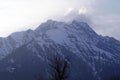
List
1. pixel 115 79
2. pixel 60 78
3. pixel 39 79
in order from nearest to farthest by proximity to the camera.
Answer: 1. pixel 60 78
2. pixel 39 79
3. pixel 115 79

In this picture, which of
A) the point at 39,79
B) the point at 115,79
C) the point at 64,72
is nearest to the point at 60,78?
the point at 64,72

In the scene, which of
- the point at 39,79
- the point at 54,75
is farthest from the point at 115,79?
the point at 54,75

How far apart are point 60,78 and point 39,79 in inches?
1558

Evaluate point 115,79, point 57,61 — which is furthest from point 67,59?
point 115,79

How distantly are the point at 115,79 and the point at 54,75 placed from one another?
67.2 meters

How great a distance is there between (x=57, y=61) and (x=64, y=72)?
1.68 metres

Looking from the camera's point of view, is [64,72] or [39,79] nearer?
[64,72]

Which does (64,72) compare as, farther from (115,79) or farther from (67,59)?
(115,79)

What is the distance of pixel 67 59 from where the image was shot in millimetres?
53219

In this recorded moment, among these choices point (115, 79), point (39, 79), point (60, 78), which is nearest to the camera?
point (60, 78)

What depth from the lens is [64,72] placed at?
53.2 meters

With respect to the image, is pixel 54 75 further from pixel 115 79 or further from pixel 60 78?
pixel 115 79

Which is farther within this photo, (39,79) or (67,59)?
(39,79)

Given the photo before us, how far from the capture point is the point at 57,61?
53.7 metres
